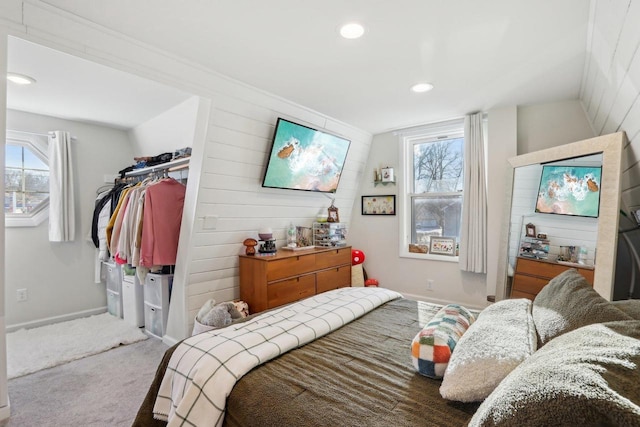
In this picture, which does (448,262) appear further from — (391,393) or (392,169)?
(391,393)

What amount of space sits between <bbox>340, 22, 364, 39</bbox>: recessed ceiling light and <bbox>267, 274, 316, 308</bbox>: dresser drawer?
2027 mm

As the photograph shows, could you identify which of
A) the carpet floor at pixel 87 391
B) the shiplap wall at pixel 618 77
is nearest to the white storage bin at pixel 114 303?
the carpet floor at pixel 87 391

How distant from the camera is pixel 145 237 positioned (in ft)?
9.19

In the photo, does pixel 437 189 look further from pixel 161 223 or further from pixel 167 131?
pixel 167 131

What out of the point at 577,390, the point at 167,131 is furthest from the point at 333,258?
the point at 577,390

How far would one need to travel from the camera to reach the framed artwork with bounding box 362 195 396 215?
4055 mm

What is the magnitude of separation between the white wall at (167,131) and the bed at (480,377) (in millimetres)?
2330

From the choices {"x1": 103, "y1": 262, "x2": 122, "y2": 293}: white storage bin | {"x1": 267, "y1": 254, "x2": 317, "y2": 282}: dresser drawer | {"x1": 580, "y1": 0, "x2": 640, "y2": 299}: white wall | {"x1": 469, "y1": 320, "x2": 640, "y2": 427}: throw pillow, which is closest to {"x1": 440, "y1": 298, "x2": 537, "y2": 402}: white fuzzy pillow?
{"x1": 469, "y1": 320, "x2": 640, "y2": 427}: throw pillow

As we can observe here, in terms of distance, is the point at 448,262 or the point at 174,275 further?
the point at 448,262

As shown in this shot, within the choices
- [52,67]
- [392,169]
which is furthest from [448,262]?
[52,67]

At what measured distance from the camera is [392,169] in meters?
4.01

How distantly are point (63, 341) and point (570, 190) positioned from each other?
461 centimetres

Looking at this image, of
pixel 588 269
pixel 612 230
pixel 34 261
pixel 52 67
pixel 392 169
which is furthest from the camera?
pixel 392 169

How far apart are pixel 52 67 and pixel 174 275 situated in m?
1.84
